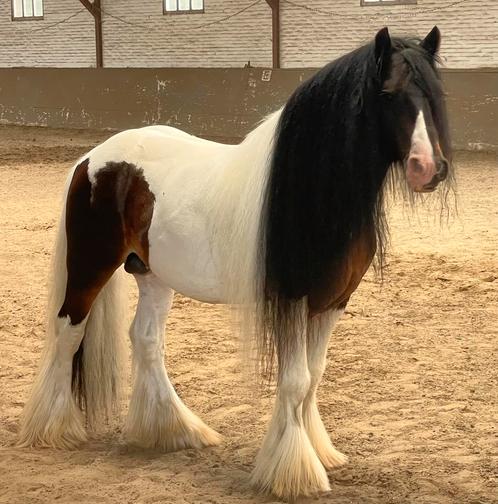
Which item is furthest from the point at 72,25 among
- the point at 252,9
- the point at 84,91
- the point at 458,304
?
the point at 458,304

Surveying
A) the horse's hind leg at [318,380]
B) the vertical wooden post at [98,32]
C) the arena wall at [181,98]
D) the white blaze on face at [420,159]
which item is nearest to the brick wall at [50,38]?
the vertical wooden post at [98,32]

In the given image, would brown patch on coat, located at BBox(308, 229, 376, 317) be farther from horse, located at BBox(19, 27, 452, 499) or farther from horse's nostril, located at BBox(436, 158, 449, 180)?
horse's nostril, located at BBox(436, 158, 449, 180)

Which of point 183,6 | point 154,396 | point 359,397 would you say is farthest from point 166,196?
point 183,6

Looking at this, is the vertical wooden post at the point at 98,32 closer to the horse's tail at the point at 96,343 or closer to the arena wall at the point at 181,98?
the arena wall at the point at 181,98

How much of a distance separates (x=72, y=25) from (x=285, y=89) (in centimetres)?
860

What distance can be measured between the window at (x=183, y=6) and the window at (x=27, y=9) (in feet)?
14.2

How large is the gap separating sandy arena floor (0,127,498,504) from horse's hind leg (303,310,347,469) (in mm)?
89

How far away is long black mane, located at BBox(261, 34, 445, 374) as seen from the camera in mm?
3051

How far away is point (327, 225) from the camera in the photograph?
317 cm

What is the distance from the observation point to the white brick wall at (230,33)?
1541 cm

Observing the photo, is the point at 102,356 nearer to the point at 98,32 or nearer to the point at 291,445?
the point at 291,445

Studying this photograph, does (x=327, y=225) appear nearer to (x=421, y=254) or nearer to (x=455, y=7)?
(x=421, y=254)

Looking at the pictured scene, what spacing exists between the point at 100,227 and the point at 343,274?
4.02 feet

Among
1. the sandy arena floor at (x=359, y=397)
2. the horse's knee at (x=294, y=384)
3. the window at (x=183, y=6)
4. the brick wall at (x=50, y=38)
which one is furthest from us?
the brick wall at (x=50, y=38)
